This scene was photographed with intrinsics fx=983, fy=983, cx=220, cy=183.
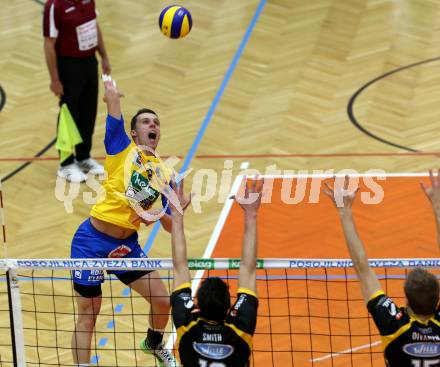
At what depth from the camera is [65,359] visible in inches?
346

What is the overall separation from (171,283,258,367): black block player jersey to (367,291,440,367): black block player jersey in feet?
2.44

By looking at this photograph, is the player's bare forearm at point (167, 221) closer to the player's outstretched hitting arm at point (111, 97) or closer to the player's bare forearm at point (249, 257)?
the player's outstretched hitting arm at point (111, 97)

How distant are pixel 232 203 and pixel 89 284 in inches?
154

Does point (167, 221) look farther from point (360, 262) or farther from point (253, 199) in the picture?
point (360, 262)

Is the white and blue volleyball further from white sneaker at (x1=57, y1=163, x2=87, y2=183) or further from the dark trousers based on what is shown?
white sneaker at (x1=57, y1=163, x2=87, y2=183)

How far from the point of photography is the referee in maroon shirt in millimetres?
11227

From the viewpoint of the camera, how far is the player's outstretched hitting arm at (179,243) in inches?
231

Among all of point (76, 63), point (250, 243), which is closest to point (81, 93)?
point (76, 63)

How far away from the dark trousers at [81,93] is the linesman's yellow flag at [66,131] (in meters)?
0.12

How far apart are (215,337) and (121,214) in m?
2.57

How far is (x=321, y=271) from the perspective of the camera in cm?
998

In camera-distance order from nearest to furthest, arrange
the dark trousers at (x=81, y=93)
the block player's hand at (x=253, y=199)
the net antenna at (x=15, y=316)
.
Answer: the block player's hand at (x=253, y=199), the net antenna at (x=15, y=316), the dark trousers at (x=81, y=93)

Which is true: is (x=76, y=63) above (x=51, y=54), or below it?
below

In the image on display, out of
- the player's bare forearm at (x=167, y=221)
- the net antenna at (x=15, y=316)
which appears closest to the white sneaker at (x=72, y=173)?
the player's bare forearm at (x=167, y=221)
